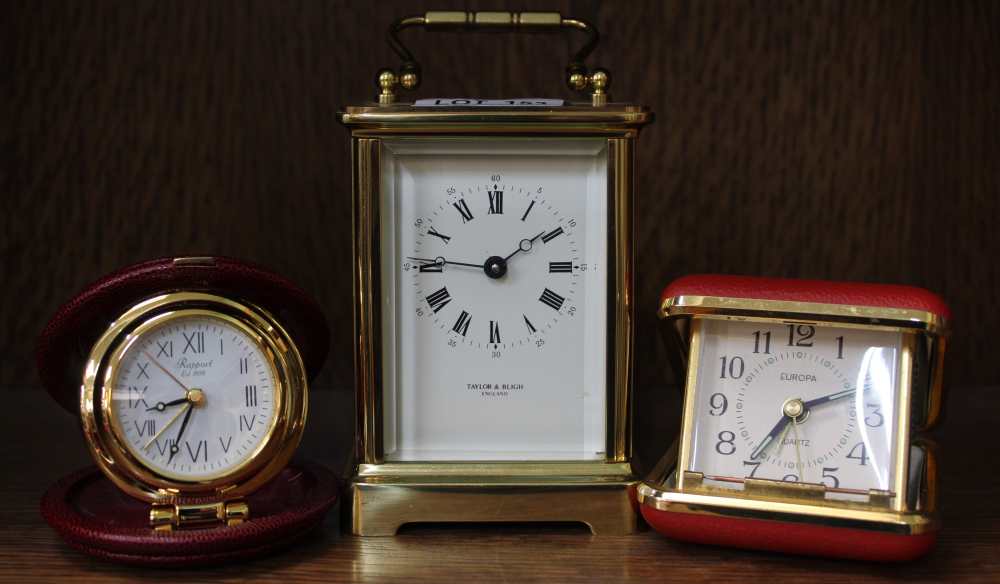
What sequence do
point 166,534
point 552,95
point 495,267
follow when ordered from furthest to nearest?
1. point 552,95
2. point 495,267
3. point 166,534

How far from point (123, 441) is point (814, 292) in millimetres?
550

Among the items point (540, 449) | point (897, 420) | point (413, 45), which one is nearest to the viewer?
point (897, 420)

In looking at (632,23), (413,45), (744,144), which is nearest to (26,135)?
(413,45)

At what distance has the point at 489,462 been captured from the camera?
38.0 inches

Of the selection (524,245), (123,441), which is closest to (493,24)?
(524,245)

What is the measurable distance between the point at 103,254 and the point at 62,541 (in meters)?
0.44

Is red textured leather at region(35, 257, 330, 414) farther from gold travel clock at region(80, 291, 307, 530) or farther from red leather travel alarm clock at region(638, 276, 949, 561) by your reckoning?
red leather travel alarm clock at region(638, 276, 949, 561)

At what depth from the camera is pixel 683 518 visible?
878 millimetres

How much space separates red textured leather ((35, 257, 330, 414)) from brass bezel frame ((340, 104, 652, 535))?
59mm

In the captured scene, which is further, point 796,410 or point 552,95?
point 552,95

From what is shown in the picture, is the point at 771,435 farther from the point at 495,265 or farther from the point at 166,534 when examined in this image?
the point at 166,534

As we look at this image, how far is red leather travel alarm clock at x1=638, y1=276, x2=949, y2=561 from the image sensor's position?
857 millimetres

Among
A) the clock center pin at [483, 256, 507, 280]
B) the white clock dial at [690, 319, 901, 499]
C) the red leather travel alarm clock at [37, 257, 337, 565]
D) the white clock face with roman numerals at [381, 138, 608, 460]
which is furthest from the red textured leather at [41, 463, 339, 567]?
the white clock dial at [690, 319, 901, 499]

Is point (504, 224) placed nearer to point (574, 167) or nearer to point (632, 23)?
point (574, 167)
